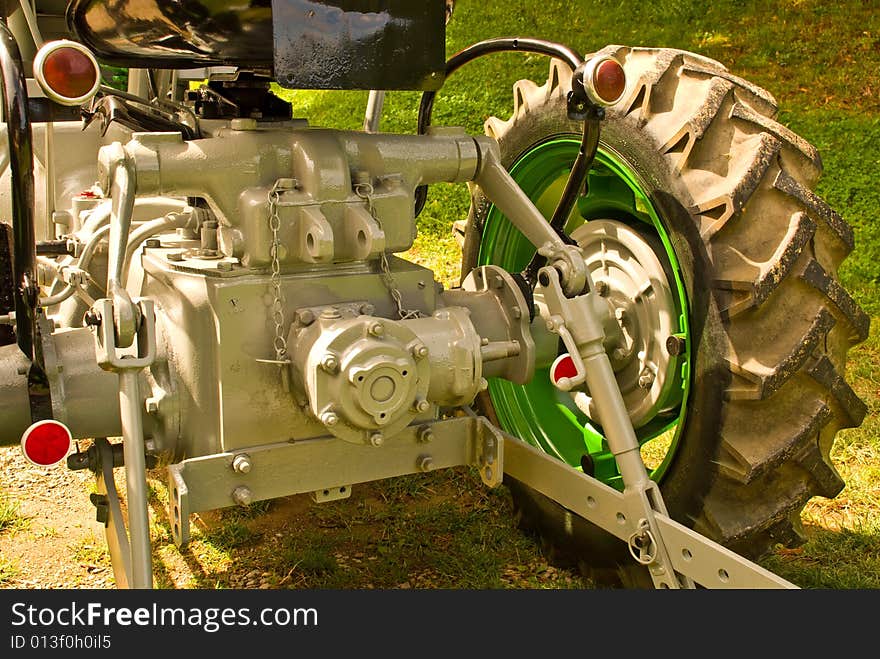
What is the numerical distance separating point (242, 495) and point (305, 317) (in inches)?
18.1

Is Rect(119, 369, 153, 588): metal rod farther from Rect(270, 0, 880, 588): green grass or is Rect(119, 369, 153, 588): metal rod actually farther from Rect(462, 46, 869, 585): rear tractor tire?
Rect(270, 0, 880, 588): green grass

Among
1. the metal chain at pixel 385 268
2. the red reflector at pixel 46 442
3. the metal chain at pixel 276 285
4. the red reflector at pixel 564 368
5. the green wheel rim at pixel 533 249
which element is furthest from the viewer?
the green wheel rim at pixel 533 249

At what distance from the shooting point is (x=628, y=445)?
8.07 ft

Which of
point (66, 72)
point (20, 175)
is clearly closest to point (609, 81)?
point (66, 72)

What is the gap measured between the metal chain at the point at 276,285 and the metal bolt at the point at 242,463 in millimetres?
249

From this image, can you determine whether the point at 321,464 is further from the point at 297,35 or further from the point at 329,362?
the point at 297,35

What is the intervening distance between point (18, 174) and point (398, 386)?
37.9 inches

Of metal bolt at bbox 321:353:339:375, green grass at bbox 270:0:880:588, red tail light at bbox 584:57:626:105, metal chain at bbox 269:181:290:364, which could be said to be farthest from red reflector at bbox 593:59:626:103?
green grass at bbox 270:0:880:588

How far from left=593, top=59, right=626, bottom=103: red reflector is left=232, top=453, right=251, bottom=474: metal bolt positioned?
1293mm

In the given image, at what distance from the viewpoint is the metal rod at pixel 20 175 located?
83.7 inches

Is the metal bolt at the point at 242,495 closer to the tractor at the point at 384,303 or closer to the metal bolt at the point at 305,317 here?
the tractor at the point at 384,303

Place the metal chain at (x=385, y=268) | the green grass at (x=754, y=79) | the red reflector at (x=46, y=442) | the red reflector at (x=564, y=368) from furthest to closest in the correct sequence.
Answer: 1. the green grass at (x=754, y=79)
2. the red reflector at (x=564, y=368)
3. the metal chain at (x=385, y=268)
4. the red reflector at (x=46, y=442)

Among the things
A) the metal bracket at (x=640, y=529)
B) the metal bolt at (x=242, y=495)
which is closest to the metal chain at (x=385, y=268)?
the metal bracket at (x=640, y=529)

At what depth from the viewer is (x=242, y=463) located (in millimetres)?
2375
